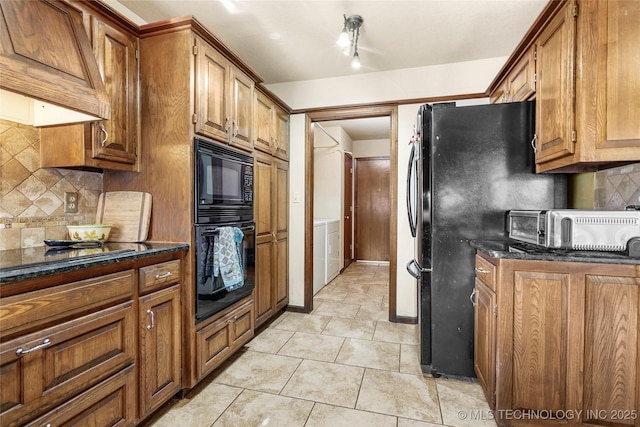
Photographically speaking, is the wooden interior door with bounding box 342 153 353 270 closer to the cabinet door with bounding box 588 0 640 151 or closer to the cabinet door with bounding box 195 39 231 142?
the cabinet door with bounding box 195 39 231 142

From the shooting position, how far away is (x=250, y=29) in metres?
2.39

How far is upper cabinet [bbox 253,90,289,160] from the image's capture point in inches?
104

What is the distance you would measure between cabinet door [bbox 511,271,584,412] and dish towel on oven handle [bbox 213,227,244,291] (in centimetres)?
163

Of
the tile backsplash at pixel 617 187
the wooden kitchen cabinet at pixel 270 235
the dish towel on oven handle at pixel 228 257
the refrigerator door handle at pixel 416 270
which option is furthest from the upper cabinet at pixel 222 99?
the tile backsplash at pixel 617 187

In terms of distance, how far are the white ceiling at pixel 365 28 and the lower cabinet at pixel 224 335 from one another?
212cm

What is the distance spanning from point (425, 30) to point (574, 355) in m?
A: 2.34

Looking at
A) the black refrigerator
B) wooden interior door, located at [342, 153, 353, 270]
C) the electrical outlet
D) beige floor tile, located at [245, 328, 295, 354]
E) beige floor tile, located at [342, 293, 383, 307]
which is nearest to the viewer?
the electrical outlet

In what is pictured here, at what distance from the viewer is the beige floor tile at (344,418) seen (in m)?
1.61

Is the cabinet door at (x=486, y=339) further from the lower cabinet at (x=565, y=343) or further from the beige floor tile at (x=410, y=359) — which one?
the beige floor tile at (x=410, y=359)

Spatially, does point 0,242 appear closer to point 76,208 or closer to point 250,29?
point 76,208

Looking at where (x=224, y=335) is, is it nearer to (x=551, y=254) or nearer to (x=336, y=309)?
(x=336, y=309)

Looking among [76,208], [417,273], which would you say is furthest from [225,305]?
[417,273]

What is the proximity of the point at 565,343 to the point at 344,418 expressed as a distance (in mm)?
1143

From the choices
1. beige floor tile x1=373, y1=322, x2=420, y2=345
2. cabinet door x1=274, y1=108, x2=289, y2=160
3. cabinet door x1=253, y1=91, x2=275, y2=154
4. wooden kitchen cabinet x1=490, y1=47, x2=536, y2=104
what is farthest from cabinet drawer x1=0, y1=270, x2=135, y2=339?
wooden kitchen cabinet x1=490, y1=47, x2=536, y2=104
